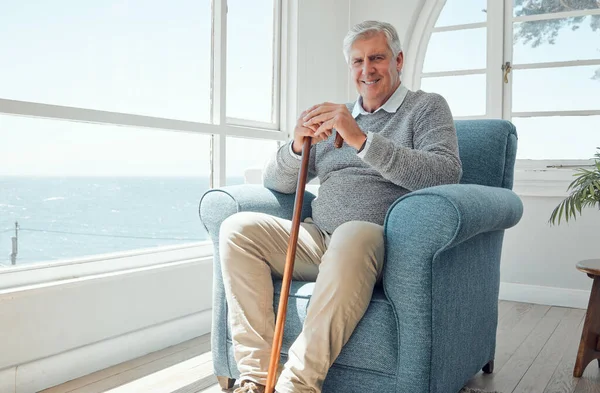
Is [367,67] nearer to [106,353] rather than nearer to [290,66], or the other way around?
[106,353]

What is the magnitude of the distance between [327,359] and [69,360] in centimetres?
107

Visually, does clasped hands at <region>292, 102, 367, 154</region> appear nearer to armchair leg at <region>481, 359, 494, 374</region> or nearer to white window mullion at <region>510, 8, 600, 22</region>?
armchair leg at <region>481, 359, 494, 374</region>

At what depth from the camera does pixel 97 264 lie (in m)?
2.46

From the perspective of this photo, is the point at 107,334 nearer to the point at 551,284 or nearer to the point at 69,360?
the point at 69,360

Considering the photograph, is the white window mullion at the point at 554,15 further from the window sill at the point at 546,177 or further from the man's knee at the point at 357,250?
the man's knee at the point at 357,250

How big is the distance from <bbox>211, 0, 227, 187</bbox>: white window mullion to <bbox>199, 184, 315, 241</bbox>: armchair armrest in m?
0.91

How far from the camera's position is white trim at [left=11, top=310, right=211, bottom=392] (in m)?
Result: 2.15

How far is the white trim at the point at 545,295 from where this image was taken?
3656mm

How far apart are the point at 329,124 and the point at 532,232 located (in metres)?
2.27

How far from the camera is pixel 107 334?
2.41 m

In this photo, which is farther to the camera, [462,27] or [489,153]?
[462,27]

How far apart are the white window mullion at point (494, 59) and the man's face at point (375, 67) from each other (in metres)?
1.85

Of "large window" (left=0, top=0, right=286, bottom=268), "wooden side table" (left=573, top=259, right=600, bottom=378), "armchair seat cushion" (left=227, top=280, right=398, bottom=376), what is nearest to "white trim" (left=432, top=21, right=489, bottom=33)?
"large window" (left=0, top=0, right=286, bottom=268)

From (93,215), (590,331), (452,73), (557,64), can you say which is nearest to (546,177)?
(557,64)
